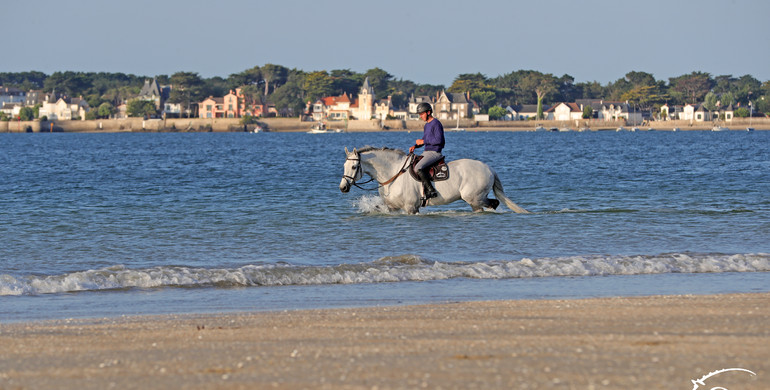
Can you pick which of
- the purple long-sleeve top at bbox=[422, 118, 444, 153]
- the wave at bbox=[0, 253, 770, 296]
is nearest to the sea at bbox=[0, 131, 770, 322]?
the wave at bbox=[0, 253, 770, 296]

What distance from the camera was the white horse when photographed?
1716cm

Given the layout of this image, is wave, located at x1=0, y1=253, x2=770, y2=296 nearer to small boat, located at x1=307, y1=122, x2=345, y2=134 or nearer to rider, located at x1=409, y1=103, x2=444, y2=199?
rider, located at x1=409, y1=103, x2=444, y2=199

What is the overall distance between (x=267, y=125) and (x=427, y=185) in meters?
182

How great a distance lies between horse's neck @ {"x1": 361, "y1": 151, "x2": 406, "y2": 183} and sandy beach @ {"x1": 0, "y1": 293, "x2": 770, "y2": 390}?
27.3ft

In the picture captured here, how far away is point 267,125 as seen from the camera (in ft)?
643

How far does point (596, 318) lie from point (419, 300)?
2452 millimetres

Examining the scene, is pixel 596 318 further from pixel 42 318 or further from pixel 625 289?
pixel 42 318

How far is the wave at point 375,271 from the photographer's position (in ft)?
37.1

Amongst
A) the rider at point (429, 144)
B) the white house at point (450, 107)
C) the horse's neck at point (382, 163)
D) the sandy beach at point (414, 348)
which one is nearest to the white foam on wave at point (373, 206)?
the horse's neck at point (382, 163)

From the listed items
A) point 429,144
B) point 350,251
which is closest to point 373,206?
point 429,144

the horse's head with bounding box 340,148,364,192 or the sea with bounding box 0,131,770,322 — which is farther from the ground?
the horse's head with bounding box 340,148,364,192

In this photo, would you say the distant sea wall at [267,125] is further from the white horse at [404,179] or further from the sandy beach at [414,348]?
the sandy beach at [414,348]

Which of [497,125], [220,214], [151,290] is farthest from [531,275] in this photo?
[497,125]

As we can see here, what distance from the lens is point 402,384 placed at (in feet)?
19.5
